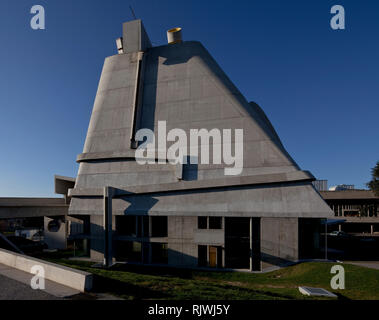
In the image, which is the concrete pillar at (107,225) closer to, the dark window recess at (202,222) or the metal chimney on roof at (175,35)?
the dark window recess at (202,222)

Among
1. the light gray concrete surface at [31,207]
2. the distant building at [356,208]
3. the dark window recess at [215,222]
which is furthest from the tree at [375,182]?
the light gray concrete surface at [31,207]

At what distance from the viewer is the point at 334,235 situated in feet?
147

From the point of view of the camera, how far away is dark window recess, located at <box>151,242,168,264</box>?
73.7 ft

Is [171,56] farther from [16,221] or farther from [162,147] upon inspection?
[16,221]

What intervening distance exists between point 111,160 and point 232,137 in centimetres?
1331

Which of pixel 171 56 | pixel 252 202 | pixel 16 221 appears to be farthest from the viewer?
pixel 16 221

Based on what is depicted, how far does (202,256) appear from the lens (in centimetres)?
2119

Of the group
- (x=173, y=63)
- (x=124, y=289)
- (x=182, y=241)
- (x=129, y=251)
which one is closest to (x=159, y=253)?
(x=182, y=241)

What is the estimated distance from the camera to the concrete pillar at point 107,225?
23.0m

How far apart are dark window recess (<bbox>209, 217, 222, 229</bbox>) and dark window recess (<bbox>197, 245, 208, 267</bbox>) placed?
6.68ft

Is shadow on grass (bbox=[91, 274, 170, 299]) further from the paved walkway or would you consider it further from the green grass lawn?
the paved walkway

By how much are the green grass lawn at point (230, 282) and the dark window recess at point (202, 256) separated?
98 centimetres

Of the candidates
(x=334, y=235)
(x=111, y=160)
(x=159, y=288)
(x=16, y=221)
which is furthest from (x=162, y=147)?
(x=16, y=221)

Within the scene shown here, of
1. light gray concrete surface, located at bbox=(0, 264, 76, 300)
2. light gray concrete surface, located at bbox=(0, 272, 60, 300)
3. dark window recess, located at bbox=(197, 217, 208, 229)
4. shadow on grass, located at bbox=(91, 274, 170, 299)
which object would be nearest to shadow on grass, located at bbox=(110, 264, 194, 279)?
dark window recess, located at bbox=(197, 217, 208, 229)
